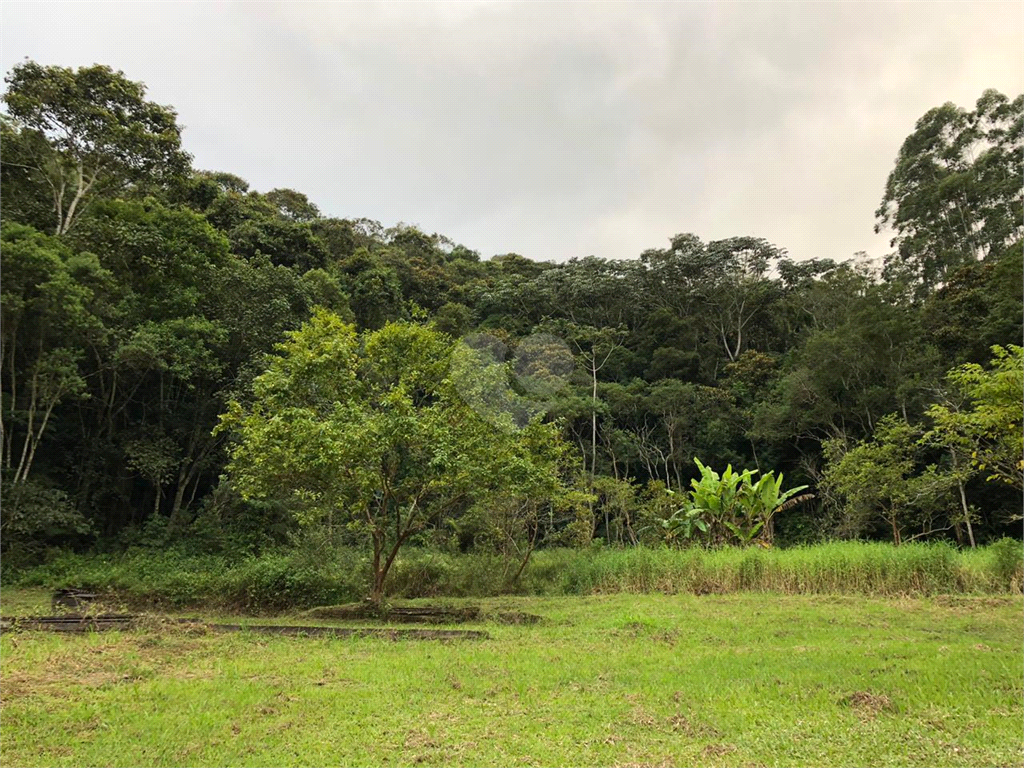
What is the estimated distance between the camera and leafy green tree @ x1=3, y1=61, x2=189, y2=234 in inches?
583

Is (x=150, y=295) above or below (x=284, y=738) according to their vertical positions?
above

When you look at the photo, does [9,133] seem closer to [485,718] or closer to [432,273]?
[485,718]

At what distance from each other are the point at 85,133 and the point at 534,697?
18140 mm

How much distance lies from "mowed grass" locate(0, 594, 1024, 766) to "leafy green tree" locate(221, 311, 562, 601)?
8.35 ft

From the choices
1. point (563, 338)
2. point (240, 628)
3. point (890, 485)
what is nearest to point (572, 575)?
point (240, 628)

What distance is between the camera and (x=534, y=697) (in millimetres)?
5129

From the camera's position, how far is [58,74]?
14.9 metres

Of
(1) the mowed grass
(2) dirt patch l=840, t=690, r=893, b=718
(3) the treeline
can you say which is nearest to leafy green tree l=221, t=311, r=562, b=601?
(1) the mowed grass

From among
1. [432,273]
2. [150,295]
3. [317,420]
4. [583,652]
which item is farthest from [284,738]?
[432,273]

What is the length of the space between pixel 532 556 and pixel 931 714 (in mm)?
10902

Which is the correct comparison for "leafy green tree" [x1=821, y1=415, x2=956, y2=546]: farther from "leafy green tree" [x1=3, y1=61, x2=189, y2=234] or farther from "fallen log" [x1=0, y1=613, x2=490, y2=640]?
"leafy green tree" [x1=3, y1=61, x2=189, y2=234]

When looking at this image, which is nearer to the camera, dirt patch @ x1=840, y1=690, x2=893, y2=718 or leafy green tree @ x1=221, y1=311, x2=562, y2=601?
dirt patch @ x1=840, y1=690, x2=893, y2=718

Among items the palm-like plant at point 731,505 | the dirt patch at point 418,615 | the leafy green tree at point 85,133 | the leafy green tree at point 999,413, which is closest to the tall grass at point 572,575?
the dirt patch at point 418,615

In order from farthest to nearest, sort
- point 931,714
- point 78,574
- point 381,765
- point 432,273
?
point 432,273 → point 78,574 → point 931,714 → point 381,765
